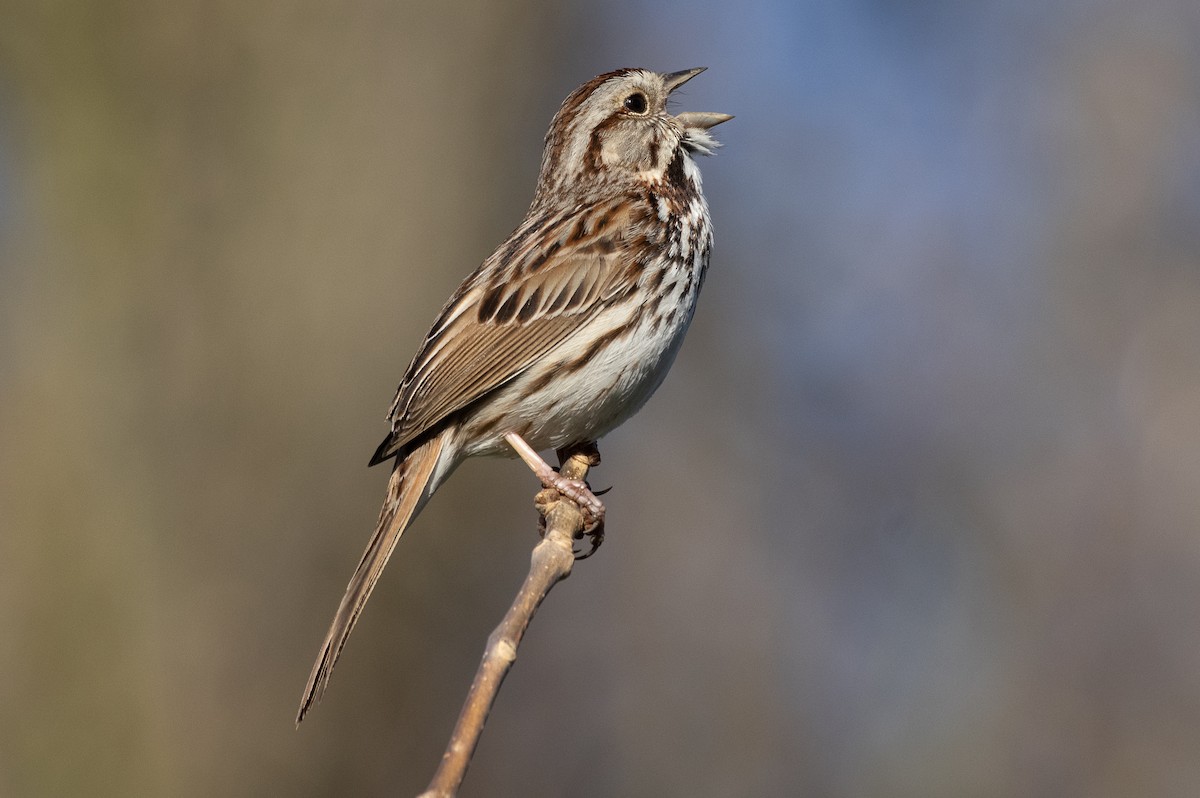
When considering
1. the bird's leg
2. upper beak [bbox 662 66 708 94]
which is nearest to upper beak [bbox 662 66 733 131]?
upper beak [bbox 662 66 708 94]

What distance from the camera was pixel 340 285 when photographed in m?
8.01

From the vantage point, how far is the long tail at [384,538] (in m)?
4.24

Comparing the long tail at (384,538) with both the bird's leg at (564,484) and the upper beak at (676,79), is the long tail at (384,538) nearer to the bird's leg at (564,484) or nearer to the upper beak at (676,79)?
the bird's leg at (564,484)

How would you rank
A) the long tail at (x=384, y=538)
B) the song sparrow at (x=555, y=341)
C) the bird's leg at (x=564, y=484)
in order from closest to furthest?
the long tail at (x=384, y=538), the bird's leg at (x=564, y=484), the song sparrow at (x=555, y=341)

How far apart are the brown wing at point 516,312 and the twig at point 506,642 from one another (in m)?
0.62

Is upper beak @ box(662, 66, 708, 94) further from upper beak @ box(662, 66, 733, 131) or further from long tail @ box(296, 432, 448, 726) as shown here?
long tail @ box(296, 432, 448, 726)

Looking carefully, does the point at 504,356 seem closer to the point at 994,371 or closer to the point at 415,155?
the point at 415,155

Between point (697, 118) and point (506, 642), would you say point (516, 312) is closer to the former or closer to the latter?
point (697, 118)

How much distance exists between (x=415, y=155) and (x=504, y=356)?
3.68 metres

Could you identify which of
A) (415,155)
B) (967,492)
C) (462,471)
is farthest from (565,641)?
(415,155)

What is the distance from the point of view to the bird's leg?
4648 millimetres

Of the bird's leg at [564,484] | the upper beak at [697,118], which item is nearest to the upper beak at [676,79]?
the upper beak at [697,118]

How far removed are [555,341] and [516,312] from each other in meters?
0.22

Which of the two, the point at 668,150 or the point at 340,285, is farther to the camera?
the point at 340,285
